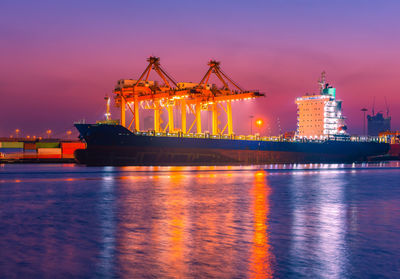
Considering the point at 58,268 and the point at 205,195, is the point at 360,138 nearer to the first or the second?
the point at 205,195

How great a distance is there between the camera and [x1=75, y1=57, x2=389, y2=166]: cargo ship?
50.8m

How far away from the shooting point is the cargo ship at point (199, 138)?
5075 centimetres

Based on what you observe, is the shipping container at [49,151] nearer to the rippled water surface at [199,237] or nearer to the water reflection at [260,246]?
the rippled water surface at [199,237]

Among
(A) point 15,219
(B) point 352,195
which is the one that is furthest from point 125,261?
(B) point 352,195

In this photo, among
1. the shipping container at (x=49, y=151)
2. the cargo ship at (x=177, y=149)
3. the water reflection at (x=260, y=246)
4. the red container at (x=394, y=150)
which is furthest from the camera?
the red container at (x=394, y=150)

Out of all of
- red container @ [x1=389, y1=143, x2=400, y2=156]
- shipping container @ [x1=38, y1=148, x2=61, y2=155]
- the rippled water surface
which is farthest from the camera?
red container @ [x1=389, y1=143, x2=400, y2=156]

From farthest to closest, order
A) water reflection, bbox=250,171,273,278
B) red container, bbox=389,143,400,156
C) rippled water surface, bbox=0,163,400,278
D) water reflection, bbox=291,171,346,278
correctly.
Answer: red container, bbox=389,143,400,156 < water reflection, bbox=291,171,346,278 < rippled water surface, bbox=0,163,400,278 < water reflection, bbox=250,171,273,278

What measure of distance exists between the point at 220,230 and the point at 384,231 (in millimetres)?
4419

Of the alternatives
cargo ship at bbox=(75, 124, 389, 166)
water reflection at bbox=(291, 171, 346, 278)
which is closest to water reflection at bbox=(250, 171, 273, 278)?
water reflection at bbox=(291, 171, 346, 278)

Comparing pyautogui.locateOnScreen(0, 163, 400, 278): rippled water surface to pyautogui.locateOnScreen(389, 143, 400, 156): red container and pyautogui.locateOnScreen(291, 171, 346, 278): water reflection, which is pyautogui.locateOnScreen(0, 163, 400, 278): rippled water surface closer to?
pyautogui.locateOnScreen(291, 171, 346, 278): water reflection

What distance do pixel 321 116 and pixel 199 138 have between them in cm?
4023

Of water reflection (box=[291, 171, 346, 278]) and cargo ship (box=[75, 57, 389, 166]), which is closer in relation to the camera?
water reflection (box=[291, 171, 346, 278])

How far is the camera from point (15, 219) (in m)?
12.8

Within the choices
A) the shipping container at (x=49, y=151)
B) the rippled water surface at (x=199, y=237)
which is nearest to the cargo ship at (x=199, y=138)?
the shipping container at (x=49, y=151)
